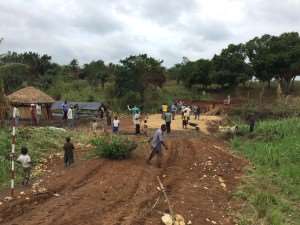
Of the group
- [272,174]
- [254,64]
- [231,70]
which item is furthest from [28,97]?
[254,64]

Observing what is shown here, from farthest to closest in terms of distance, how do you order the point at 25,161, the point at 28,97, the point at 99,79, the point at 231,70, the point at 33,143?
the point at 99,79, the point at 231,70, the point at 28,97, the point at 33,143, the point at 25,161

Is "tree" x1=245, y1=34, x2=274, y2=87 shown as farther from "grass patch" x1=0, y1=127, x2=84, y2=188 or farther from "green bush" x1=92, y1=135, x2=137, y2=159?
"green bush" x1=92, y1=135, x2=137, y2=159

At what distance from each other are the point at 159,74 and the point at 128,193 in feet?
131

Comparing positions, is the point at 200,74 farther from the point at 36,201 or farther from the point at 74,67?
the point at 36,201

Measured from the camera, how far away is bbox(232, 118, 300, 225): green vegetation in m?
11.7

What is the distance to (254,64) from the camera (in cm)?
5172

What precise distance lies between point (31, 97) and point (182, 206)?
22859mm

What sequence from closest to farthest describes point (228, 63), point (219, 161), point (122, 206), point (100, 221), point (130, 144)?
1. point (100, 221)
2. point (122, 206)
3. point (130, 144)
4. point (219, 161)
5. point (228, 63)

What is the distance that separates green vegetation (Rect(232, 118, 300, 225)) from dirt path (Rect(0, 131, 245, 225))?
640mm

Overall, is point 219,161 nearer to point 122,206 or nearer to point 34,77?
point 122,206

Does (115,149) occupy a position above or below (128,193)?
above

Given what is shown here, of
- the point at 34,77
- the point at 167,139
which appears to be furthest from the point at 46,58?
the point at 167,139

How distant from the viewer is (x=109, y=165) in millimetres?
14977

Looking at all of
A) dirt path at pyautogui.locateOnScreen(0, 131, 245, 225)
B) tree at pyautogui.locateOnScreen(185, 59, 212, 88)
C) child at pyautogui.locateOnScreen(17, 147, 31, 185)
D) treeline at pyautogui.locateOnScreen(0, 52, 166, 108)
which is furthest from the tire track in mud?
tree at pyautogui.locateOnScreen(185, 59, 212, 88)
